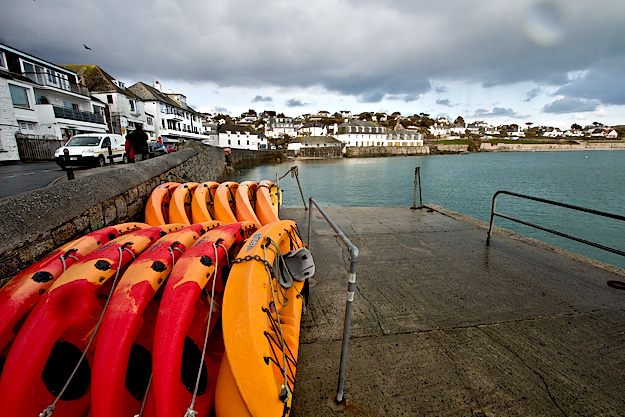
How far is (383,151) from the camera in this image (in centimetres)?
8662

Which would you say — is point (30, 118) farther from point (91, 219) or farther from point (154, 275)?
point (154, 275)

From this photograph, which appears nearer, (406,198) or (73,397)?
(73,397)

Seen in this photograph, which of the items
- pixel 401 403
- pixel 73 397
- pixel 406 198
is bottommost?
pixel 406 198

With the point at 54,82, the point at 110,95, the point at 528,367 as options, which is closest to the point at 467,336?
the point at 528,367

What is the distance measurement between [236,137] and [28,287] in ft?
229

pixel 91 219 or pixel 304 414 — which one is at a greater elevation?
pixel 91 219

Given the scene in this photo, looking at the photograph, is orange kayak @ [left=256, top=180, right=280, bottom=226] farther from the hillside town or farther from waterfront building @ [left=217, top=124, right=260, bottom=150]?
waterfront building @ [left=217, top=124, right=260, bottom=150]

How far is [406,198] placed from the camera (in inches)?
901

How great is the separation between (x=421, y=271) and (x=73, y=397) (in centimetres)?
405

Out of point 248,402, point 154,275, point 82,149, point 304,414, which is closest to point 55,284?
point 154,275

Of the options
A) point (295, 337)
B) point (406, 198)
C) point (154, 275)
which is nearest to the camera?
point (154, 275)

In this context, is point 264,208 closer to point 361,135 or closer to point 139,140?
point 139,140

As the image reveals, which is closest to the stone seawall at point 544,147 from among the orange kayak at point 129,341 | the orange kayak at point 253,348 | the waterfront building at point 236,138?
the waterfront building at point 236,138

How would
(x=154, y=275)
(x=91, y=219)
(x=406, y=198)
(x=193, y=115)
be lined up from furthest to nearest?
(x=193, y=115) < (x=406, y=198) < (x=91, y=219) < (x=154, y=275)
